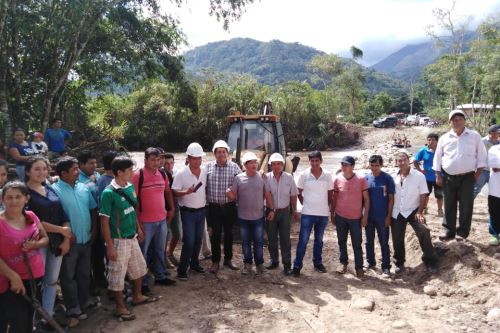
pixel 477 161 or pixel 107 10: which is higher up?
pixel 107 10

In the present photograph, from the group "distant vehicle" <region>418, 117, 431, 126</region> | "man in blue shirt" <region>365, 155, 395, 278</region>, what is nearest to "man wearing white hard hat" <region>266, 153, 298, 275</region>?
"man in blue shirt" <region>365, 155, 395, 278</region>

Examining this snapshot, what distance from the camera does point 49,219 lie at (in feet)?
11.3

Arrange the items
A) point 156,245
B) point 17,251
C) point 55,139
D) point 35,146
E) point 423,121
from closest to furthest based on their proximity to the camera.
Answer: point 17,251
point 156,245
point 35,146
point 55,139
point 423,121

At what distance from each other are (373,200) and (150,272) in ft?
10.1

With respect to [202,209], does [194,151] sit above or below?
above

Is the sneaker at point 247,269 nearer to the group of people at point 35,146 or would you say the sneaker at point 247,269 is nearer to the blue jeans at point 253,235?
the blue jeans at point 253,235

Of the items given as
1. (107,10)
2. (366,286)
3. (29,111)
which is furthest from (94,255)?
(29,111)

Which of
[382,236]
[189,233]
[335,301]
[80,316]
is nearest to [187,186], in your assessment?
[189,233]

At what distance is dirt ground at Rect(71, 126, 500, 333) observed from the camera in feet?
12.8

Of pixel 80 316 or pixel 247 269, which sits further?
pixel 247 269

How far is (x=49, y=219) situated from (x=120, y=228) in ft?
2.15

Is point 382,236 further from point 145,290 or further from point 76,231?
point 76,231

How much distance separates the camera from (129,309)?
4129mm

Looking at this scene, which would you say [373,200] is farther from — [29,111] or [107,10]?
[29,111]
